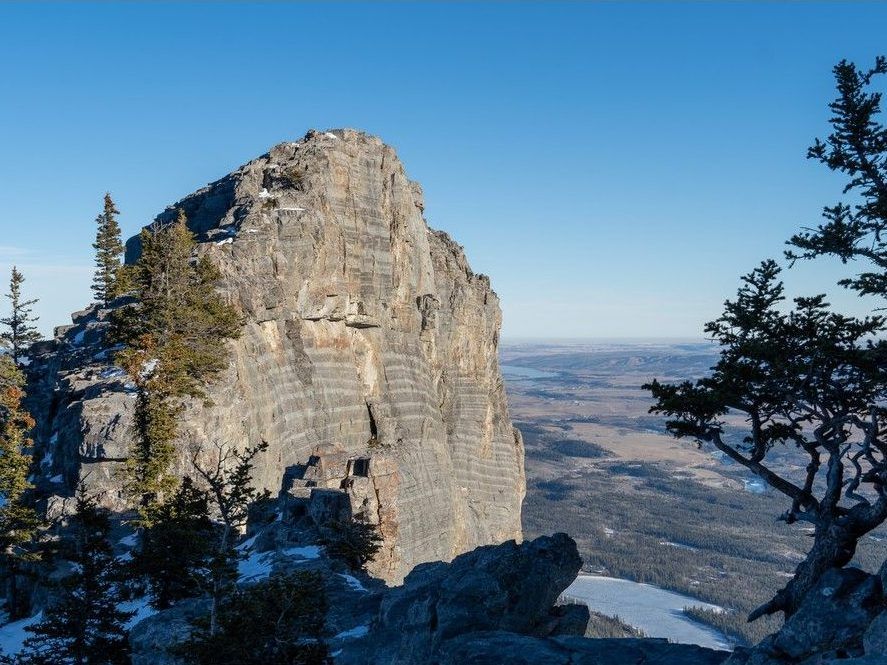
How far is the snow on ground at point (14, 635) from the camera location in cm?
3659

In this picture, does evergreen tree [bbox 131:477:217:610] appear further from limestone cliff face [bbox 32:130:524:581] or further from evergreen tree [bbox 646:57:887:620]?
evergreen tree [bbox 646:57:887:620]

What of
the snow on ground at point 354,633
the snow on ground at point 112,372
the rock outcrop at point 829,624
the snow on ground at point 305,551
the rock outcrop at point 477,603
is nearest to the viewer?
the rock outcrop at point 829,624

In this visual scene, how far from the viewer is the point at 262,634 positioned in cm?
1944

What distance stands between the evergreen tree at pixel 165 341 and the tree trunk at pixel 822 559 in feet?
117

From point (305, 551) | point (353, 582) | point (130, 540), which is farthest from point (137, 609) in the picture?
point (353, 582)

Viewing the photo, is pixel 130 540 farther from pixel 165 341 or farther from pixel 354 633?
pixel 354 633

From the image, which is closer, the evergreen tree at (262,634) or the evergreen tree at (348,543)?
the evergreen tree at (262,634)

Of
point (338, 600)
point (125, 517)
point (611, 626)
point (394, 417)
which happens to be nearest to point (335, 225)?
point (394, 417)

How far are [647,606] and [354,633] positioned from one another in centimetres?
17162

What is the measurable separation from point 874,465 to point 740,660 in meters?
7.45

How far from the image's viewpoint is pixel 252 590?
818 inches

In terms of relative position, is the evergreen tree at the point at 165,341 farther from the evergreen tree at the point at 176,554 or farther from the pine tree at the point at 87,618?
the pine tree at the point at 87,618

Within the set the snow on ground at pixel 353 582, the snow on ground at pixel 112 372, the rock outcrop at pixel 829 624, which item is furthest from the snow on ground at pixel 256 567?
the rock outcrop at pixel 829 624

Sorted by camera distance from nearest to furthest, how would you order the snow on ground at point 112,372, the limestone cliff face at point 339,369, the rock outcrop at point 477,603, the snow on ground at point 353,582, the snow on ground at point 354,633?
the rock outcrop at point 477,603 < the snow on ground at point 354,633 < the snow on ground at point 353,582 < the snow on ground at point 112,372 < the limestone cliff face at point 339,369
